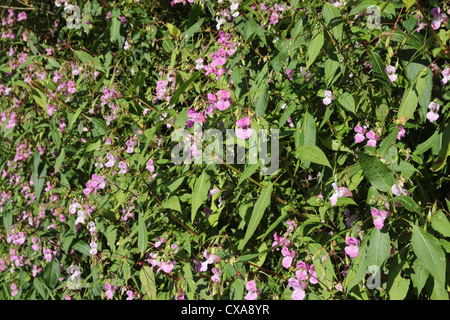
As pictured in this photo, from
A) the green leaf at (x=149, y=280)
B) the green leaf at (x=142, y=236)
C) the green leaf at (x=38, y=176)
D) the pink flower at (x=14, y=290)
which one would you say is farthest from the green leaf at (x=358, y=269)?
the pink flower at (x=14, y=290)

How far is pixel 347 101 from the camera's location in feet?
5.88

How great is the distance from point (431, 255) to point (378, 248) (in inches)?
6.9

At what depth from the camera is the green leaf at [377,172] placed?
1.44m

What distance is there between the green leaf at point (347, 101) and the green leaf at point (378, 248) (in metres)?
0.51

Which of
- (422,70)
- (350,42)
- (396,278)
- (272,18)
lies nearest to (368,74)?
(350,42)

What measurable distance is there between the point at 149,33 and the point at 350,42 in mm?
1442

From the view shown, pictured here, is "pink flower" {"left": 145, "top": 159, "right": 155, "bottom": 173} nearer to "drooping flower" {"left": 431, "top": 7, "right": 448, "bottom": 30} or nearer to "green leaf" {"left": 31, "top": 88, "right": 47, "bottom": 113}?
"green leaf" {"left": 31, "top": 88, "right": 47, "bottom": 113}

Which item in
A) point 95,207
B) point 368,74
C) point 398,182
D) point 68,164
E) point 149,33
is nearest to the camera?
point 398,182

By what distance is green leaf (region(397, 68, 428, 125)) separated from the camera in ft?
5.29

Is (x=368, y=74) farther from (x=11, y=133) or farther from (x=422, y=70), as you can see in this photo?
(x=11, y=133)

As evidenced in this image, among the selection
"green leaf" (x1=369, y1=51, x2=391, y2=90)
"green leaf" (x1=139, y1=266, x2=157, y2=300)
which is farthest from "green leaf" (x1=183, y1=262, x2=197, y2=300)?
"green leaf" (x1=369, y1=51, x2=391, y2=90)

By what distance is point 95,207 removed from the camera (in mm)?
2613

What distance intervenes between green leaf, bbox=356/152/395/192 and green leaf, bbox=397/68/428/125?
0.30m

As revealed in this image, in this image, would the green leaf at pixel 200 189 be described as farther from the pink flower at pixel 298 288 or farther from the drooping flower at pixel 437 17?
the drooping flower at pixel 437 17
